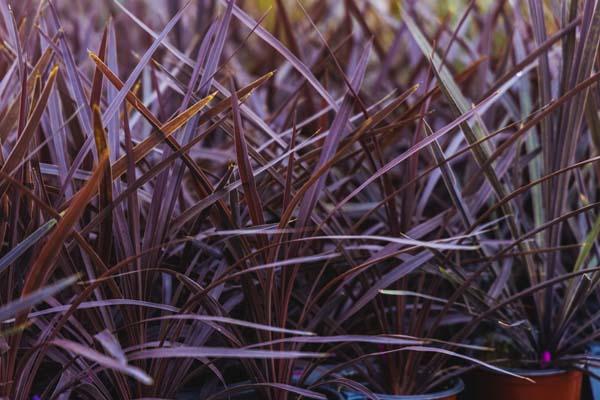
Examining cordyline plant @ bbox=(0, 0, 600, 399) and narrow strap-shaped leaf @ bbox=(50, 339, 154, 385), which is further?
cordyline plant @ bbox=(0, 0, 600, 399)

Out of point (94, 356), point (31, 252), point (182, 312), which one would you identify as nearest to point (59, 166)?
point (31, 252)

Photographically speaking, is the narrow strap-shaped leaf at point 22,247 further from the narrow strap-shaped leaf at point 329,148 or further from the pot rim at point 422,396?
the pot rim at point 422,396

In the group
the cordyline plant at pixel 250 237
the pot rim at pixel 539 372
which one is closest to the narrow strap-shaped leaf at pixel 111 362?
the cordyline plant at pixel 250 237

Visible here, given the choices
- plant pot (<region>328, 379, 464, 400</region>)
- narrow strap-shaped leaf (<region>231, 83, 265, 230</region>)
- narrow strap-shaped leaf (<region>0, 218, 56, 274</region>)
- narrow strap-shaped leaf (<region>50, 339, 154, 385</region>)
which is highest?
narrow strap-shaped leaf (<region>231, 83, 265, 230</region>)

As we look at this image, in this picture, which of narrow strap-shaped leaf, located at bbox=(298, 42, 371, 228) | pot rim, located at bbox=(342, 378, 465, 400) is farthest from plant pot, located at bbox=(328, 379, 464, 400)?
narrow strap-shaped leaf, located at bbox=(298, 42, 371, 228)

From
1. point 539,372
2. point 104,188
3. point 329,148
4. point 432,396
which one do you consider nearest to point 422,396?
point 432,396

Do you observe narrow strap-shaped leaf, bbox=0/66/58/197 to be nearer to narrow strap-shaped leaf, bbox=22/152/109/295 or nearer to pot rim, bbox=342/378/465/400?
→ narrow strap-shaped leaf, bbox=22/152/109/295
